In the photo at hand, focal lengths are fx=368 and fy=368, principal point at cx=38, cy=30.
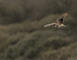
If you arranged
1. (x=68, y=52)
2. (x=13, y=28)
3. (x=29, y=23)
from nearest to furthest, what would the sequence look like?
(x=68, y=52) → (x=13, y=28) → (x=29, y=23)

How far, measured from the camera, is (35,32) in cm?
2659

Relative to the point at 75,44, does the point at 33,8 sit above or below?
above

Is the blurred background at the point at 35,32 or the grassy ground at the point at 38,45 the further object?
A: the blurred background at the point at 35,32

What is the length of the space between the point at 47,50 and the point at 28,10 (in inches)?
375

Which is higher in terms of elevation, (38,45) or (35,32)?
(35,32)

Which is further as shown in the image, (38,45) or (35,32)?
(35,32)

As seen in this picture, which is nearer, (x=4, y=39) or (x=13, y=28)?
(x=4, y=39)

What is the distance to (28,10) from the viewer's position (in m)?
32.3

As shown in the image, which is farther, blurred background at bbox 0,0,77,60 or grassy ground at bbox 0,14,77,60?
blurred background at bbox 0,0,77,60

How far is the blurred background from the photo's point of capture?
23.1 metres

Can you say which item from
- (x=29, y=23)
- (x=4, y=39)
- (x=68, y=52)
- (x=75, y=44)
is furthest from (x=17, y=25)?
(x=68, y=52)

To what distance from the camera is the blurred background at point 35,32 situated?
A: 23125 millimetres

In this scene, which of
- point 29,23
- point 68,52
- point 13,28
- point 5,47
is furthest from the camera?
point 29,23

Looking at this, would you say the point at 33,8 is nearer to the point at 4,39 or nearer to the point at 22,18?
the point at 22,18
